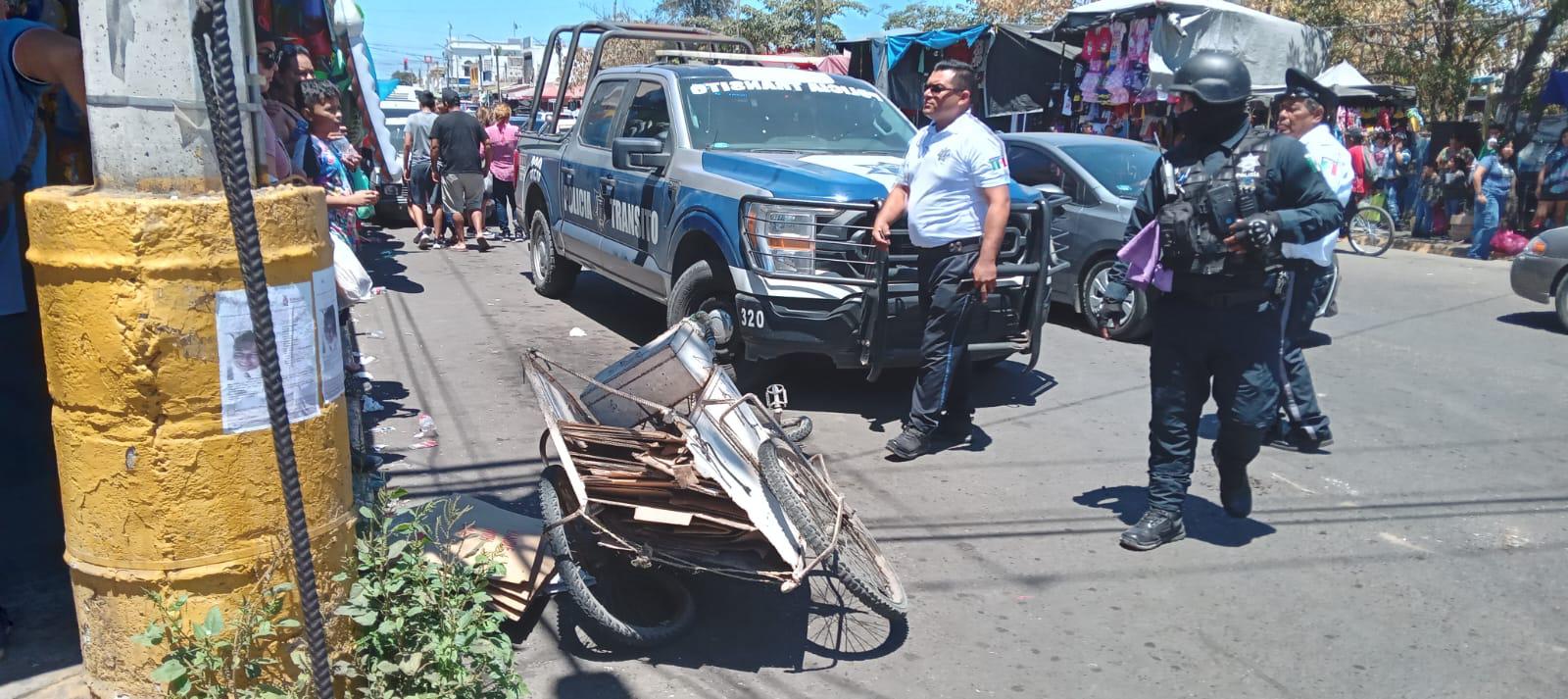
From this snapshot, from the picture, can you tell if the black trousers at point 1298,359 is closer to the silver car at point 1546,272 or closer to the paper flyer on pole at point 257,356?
the silver car at point 1546,272

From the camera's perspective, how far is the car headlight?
6.11 meters

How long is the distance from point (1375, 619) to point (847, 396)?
3.49 m

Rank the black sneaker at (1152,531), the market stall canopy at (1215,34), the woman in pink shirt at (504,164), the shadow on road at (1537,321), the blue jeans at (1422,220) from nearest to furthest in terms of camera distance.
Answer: the black sneaker at (1152,531) → the shadow on road at (1537,321) → the woman in pink shirt at (504,164) → the market stall canopy at (1215,34) → the blue jeans at (1422,220)

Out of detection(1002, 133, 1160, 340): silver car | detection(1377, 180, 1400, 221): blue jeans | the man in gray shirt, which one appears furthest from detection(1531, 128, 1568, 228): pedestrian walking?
the man in gray shirt

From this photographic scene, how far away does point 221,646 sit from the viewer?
259 cm

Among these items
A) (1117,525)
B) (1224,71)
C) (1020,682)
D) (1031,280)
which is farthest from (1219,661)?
(1031,280)

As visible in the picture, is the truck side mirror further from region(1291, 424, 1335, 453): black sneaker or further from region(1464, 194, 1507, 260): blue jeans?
region(1464, 194, 1507, 260): blue jeans

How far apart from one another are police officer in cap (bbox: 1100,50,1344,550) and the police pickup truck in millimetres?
1496

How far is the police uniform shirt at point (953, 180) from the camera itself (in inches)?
216

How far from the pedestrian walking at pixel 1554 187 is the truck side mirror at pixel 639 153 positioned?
1358 centimetres

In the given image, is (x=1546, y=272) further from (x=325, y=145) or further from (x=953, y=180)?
(x=325, y=145)

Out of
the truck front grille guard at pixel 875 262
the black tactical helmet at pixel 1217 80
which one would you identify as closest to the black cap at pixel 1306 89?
the truck front grille guard at pixel 875 262

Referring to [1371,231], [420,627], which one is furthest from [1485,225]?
[420,627]

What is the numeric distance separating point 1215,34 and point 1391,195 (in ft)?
18.6
